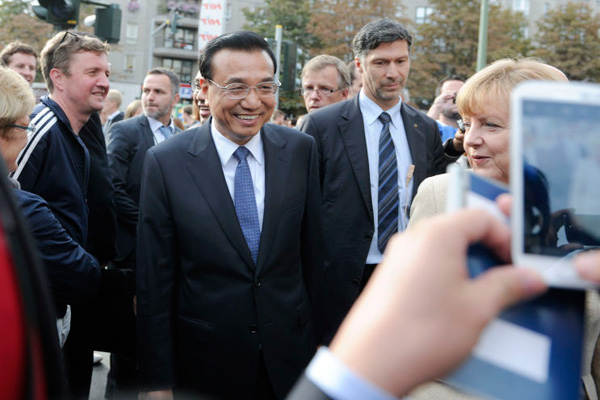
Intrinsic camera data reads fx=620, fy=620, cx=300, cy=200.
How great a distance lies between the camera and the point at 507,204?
0.84m

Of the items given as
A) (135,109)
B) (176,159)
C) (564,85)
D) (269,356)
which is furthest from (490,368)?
(135,109)

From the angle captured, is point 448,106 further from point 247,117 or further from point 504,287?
point 504,287

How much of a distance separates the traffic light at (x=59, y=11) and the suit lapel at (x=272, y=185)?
5.32 metres

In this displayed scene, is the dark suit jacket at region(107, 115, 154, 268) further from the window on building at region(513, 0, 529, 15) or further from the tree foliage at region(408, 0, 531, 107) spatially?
the window on building at region(513, 0, 529, 15)

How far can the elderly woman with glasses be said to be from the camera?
2.69 meters

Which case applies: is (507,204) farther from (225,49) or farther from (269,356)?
(225,49)

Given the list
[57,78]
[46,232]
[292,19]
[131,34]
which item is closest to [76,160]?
[57,78]

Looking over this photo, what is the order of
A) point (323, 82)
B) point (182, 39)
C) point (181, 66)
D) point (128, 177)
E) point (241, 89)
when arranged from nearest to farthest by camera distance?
point (241, 89) → point (128, 177) → point (323, 82) → point (182, 39) → point (181, 66)

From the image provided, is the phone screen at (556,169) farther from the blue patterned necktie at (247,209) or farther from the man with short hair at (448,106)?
the man with short hair at (448,106)

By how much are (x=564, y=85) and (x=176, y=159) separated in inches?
87.1

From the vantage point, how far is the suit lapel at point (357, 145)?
12.9 ft

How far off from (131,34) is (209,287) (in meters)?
51.6

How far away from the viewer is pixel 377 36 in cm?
448

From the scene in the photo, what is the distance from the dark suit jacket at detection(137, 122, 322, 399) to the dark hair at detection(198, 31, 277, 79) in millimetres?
548
